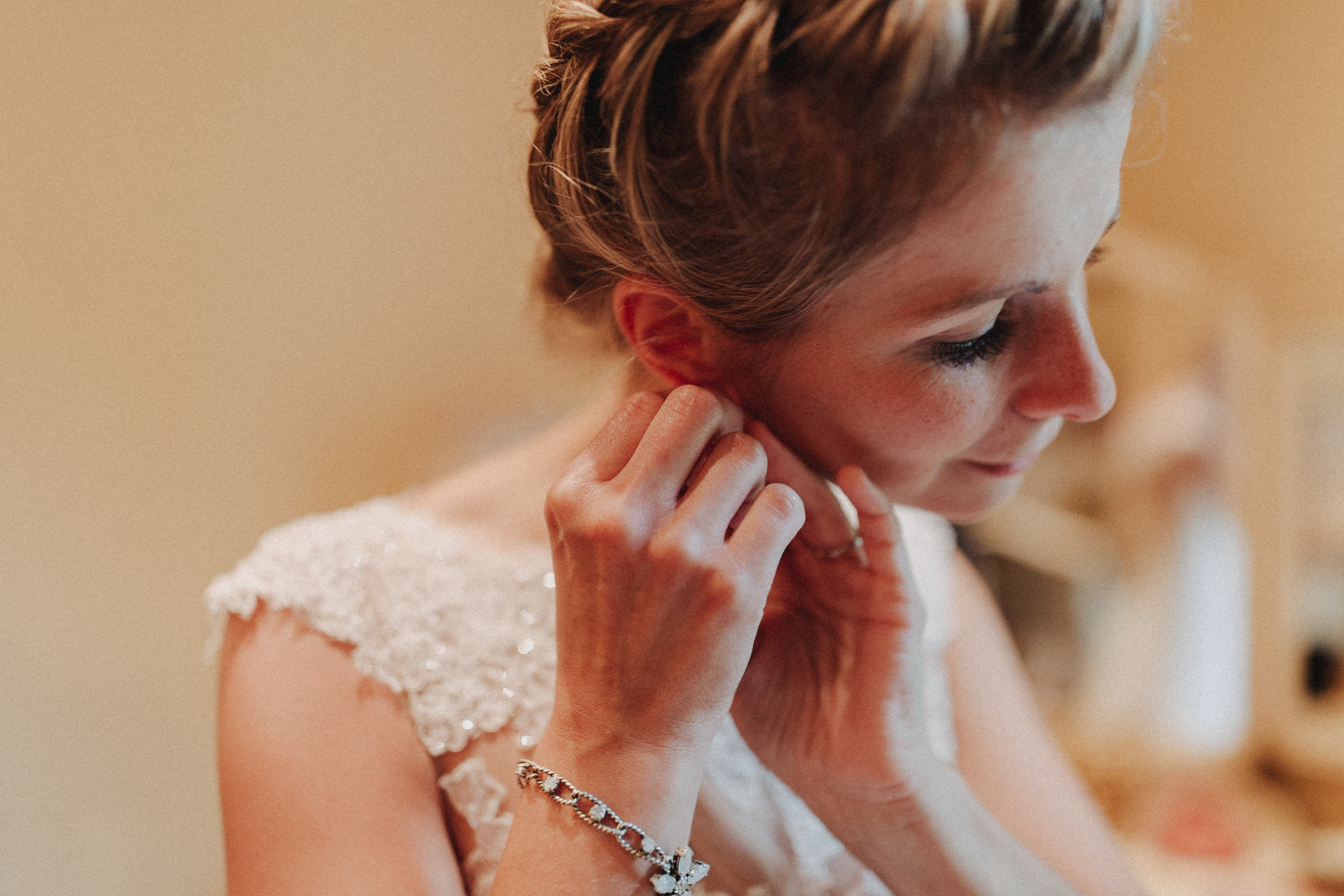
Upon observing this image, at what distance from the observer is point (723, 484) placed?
2.38ft

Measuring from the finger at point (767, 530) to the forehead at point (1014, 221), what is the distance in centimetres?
16

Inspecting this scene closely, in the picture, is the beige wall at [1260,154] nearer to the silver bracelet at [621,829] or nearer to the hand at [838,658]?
the hand at [838,658]

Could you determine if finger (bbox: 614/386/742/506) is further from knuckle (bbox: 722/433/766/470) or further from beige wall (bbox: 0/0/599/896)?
beige wall (bbox: 0/0/599/896)

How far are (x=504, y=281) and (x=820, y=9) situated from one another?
1010mm

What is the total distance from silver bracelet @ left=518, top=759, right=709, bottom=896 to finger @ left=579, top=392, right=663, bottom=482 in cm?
22

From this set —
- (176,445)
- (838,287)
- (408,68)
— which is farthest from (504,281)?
(838,287)

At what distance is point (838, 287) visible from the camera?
74cm

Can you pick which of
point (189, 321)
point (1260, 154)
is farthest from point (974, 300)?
point (1260, 154)

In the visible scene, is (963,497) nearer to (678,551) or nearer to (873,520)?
(873,520)

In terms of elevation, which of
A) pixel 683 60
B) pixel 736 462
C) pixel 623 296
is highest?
pixel 683 60

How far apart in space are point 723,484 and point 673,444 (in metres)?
0.05

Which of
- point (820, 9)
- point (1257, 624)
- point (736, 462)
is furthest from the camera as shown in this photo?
point (1257, 624)

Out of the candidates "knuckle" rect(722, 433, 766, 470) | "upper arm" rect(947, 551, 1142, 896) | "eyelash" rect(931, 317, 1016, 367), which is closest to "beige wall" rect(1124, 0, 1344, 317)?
"upper arm" rect(947, 551, 1142, 896)

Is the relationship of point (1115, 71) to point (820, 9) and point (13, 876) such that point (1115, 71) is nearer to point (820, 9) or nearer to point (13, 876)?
point (820, 9)
